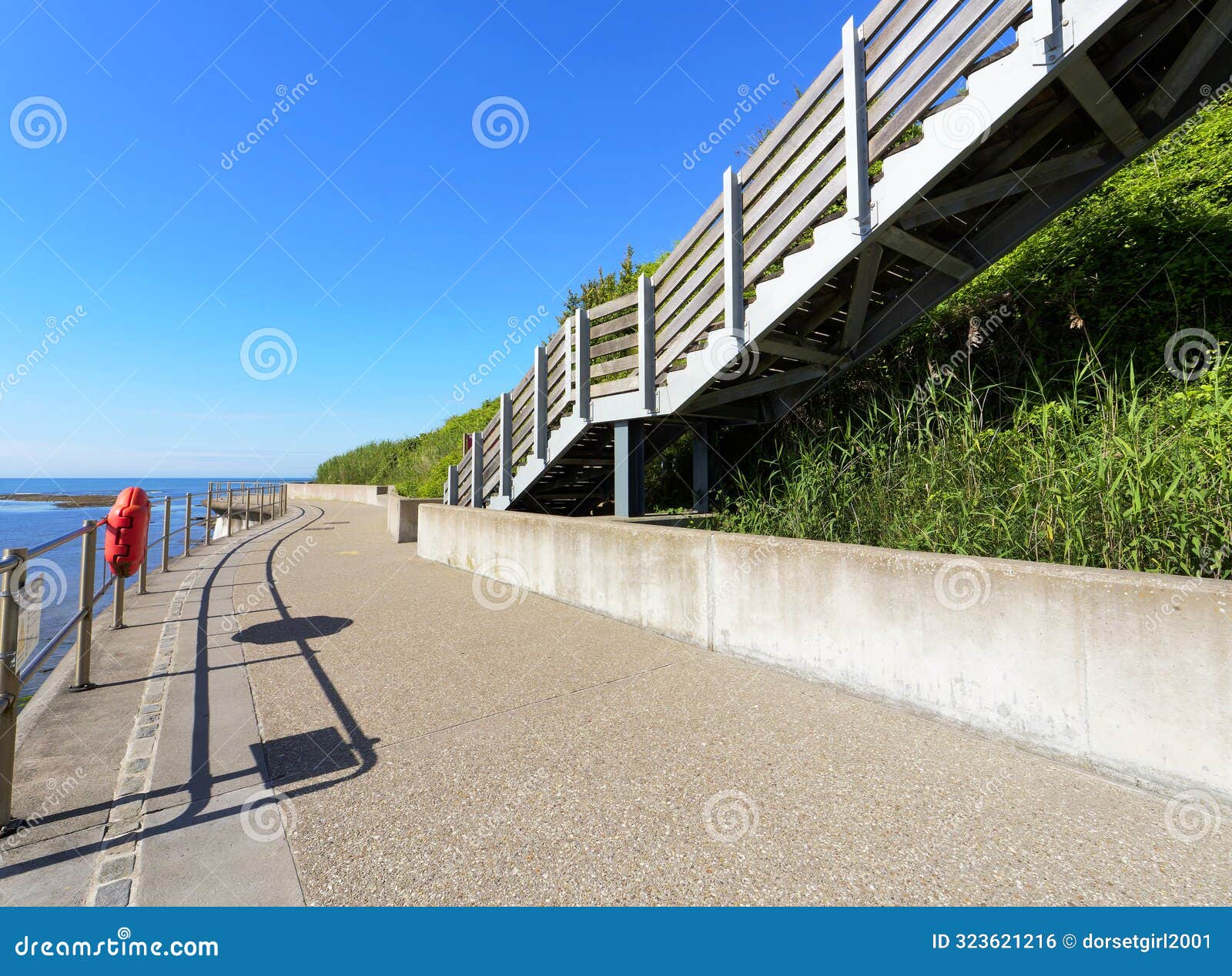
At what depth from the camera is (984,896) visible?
6.15ft

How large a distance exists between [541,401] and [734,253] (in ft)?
11.0

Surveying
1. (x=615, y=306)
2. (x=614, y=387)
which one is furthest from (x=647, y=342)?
(x=615, y=306)

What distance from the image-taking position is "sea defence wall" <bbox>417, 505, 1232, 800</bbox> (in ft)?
7.68

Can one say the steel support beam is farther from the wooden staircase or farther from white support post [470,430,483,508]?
white support post [470,430,483,508]

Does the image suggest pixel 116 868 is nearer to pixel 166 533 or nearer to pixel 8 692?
pixel 8 692

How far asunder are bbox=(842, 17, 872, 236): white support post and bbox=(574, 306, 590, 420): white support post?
327 cm

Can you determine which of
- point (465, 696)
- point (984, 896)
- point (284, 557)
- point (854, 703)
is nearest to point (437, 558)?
point (284, 557)

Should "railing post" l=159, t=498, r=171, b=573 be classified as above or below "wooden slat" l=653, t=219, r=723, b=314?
below

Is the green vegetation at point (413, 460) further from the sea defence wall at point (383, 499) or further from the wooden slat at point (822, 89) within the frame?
the wooden slat at point (822, 89)

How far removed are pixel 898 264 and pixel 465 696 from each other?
5.82 meters

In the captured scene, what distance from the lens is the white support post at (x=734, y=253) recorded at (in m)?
5.72

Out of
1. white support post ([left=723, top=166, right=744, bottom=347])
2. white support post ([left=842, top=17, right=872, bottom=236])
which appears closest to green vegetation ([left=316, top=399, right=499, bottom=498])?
white support post ([left=723, top=166, right=744, bottom=347])

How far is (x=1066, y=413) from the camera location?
412 cm
